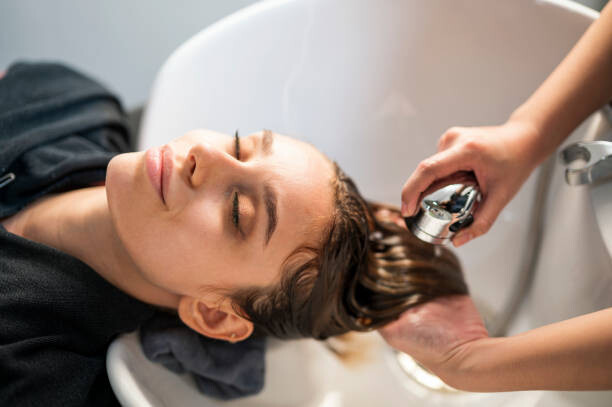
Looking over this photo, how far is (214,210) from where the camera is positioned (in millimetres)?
803

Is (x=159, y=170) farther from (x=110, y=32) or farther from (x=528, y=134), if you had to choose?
(x=110, y=32)

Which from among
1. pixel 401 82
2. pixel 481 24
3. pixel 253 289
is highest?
pixel 481 24

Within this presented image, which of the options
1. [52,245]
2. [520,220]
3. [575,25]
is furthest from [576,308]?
[52,245]

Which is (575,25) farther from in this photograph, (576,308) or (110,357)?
(110,357)

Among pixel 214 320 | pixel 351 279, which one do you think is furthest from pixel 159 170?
pixel 351 279

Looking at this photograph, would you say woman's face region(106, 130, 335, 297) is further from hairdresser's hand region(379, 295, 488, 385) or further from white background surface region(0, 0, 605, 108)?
white background surface region(0, 0, 605, 108)

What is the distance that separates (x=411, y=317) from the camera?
0.95m

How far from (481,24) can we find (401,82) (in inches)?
9.0

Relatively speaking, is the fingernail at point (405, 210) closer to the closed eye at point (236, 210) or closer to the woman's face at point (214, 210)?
the woman's face at point (214, 210)

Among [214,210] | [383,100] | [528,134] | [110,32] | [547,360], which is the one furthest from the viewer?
[110,32]

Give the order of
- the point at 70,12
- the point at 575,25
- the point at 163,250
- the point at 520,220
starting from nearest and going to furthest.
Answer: the point at 163,250, the point at 575,25, the point at 520,220, the point at 70,12

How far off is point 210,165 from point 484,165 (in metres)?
0.47

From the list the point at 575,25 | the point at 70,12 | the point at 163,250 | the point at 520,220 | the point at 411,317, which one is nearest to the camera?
the point at 163,250

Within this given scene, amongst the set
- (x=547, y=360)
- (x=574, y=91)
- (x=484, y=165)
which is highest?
(x=574, y=91)
